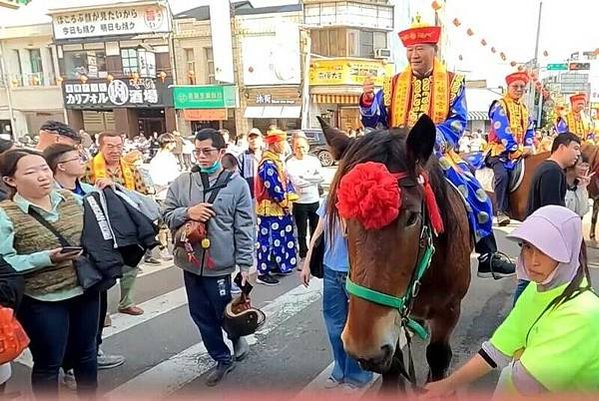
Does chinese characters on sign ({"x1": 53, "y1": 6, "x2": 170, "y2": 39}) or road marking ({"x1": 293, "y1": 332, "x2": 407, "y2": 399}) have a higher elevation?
chinese characters on sign ({"x1": 53, "y1": 6, "x2": 170, "y2": 39})

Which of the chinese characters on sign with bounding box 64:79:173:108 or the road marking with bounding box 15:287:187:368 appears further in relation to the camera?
the chinese characters on sign with bounding box 64:79:173:108

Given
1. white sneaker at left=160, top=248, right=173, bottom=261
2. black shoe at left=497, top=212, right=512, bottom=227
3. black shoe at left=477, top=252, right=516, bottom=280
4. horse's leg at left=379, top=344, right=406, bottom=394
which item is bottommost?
white sneaker at left=160, top=248, right=173, bottom=261

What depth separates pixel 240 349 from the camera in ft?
14.5

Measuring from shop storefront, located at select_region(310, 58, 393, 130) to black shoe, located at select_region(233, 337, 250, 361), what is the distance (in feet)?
74.7

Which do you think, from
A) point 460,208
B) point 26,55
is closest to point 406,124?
point 460,208

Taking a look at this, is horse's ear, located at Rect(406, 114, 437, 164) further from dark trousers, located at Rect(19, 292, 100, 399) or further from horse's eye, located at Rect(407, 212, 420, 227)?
dark trousers, located at Rect(19, 292, 100, 399)

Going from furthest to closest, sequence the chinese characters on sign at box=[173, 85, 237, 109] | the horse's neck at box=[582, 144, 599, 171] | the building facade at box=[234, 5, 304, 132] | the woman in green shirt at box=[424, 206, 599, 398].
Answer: the chinese characters on sign at box=[173, 85, 237, 109], the building facade at box=[234, 5, 304, 132], the horse's neck at box=[582, 144, 599, 171], the woman in green shirt at box=[424, 206, 599, 398]

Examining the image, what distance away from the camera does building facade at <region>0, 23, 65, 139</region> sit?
3281cm

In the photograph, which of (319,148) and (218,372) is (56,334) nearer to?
(218,372)

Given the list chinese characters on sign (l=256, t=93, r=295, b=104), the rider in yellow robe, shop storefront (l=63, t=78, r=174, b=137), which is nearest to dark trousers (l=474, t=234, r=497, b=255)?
the rider in yellow robe

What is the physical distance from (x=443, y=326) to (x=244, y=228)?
1.69 metres

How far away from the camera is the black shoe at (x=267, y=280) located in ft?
21.6

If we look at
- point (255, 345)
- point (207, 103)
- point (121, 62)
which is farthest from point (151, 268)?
point (121, 62)

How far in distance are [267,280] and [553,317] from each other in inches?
201
